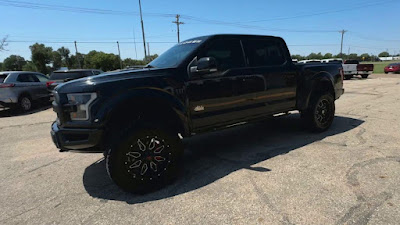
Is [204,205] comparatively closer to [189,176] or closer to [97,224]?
[189,176]

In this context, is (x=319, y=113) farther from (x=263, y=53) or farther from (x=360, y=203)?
(x=360, y=203)

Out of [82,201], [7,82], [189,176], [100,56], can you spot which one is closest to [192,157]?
[189,176]

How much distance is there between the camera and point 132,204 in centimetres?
304

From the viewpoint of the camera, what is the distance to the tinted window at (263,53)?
4457 mm

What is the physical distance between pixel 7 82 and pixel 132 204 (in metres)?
9.88

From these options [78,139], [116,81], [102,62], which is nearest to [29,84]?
[78,139]

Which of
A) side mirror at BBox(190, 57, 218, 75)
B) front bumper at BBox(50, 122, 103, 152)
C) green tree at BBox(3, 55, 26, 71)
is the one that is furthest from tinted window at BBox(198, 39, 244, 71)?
green tree at BBox(3, 55, 26, 71)

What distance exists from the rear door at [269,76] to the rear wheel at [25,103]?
1005 cm

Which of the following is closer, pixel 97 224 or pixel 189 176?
pixel 97 224

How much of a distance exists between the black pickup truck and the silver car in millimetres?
8434

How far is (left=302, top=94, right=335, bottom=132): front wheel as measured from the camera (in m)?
5.35

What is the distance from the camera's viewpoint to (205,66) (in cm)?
351

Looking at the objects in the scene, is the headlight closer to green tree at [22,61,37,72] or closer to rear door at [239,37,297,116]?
rear door at [239,37,297,116]

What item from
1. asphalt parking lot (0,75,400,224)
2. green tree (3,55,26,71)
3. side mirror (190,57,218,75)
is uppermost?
green tree (3,55,26,71)
